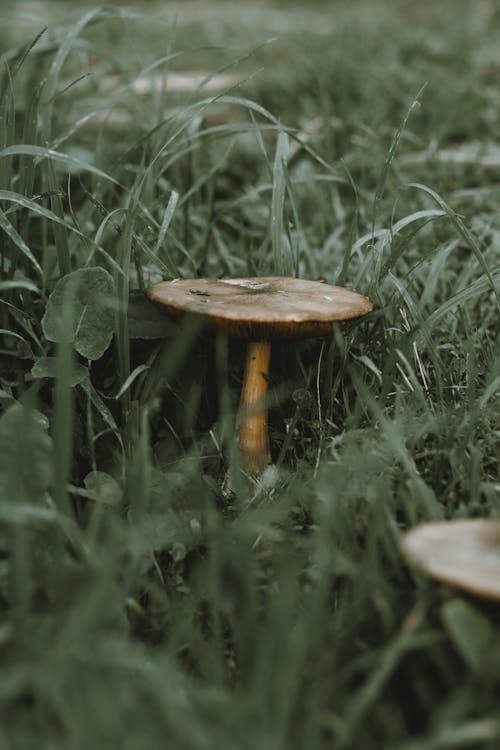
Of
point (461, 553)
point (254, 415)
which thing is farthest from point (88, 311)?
point (461, 553)

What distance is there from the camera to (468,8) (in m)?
7.52

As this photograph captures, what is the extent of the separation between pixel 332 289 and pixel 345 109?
2260mm

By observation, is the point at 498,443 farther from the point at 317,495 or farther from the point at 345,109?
the point at 345,109

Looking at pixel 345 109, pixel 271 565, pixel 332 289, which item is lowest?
pixel 271 565

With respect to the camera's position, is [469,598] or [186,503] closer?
[469,598]

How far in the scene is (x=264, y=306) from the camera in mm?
1924

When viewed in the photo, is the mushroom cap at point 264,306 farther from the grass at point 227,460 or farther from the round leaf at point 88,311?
the round leaf at point 88,311

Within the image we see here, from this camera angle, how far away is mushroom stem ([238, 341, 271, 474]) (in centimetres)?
221

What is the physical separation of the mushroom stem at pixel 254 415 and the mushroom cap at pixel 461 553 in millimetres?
852

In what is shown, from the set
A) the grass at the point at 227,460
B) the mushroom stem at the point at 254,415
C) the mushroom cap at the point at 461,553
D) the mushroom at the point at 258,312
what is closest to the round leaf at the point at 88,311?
the grass at the point at 227,460

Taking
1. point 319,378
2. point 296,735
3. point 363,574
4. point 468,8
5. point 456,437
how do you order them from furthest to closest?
point 468,8 < point 319,378 < point 456,437 < point 363,574 < point 296,735

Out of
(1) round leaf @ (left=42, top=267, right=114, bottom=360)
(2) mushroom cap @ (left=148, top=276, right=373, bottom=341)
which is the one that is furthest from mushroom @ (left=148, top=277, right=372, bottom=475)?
(1) round leaf @ (left=42, top=267, right=114, bottom=360)

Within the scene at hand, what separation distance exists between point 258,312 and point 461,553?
2.53 feet

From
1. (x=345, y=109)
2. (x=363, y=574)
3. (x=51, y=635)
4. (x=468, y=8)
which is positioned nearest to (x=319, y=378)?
(x=363, y=574)
